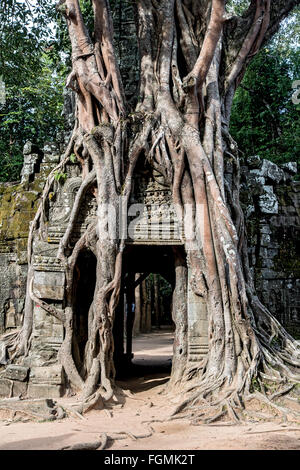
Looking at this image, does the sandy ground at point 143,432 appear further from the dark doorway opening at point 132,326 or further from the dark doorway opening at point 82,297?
the dark doorway opening at point 132,326

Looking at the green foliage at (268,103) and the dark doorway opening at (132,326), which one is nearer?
the dark doorway opening at (132,326)

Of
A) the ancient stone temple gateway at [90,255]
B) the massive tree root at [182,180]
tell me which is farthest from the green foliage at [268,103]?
the massive tree root at [182,180]

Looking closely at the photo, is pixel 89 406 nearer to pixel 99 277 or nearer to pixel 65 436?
pixel 65 436

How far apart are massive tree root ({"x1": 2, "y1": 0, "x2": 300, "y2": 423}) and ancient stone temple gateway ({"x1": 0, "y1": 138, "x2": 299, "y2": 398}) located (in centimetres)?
16

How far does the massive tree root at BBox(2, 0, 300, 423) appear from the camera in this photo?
209 inches

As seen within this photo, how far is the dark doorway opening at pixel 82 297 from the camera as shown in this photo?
19.6 ft

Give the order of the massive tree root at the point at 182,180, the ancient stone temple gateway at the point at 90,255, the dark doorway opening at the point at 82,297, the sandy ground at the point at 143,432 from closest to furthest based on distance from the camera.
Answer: the sandy ground at the point at 143,432
the massive tree root at the point at 182,180
the ancient stone temple gateway at the point at 90,255
the dark doorway opening at the point at 82,297

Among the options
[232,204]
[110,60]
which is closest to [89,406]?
[232,204]

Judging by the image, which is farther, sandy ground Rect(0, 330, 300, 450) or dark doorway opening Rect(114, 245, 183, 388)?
dark doorway opening Rect(114, 245, 183, 388)

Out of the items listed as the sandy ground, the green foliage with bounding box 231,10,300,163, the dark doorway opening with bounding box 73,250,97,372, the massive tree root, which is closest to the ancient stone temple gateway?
the dark doorway opening with bounding box 73,250,97,372

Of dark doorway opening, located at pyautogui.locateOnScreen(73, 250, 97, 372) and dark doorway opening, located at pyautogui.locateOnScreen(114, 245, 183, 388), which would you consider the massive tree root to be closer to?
dark doorway opening, located at pyautogui.locateOnScreen(73, 250, 97, 372)

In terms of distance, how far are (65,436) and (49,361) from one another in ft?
5.57

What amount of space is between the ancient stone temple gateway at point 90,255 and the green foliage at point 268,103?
4.22 metres

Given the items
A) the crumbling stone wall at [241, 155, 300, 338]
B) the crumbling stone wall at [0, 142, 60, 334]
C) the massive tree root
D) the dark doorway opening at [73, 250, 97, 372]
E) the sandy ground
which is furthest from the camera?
the crumbling stone wall at [0, 142, 60, 334]
